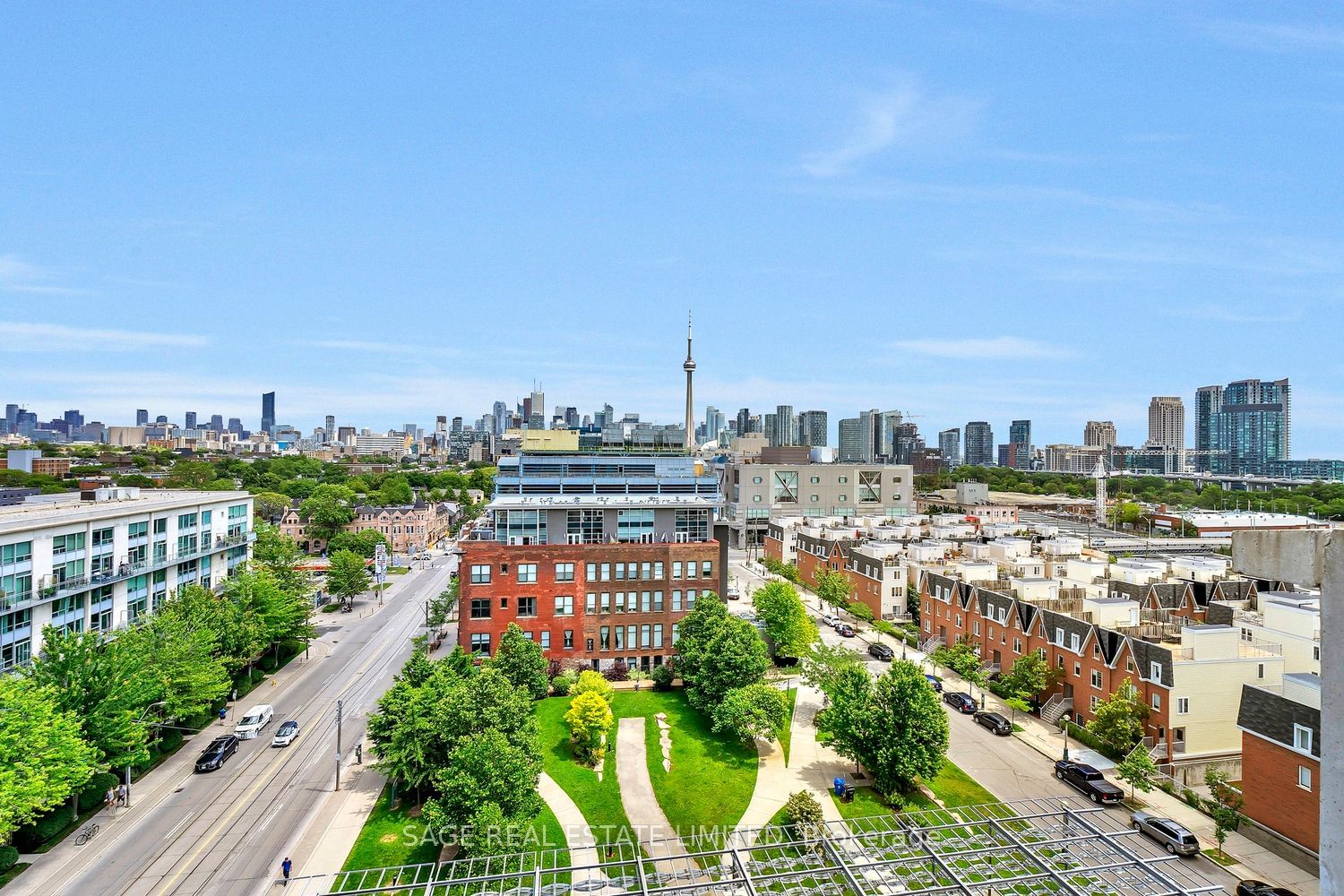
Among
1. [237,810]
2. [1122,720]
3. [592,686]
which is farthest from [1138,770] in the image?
[237,810]

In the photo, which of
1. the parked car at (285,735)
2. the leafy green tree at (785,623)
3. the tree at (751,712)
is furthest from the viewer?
the leafy green tree at (785,623)

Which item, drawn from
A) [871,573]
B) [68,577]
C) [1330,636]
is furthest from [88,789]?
[871,573]

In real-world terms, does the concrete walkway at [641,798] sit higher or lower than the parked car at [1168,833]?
lower

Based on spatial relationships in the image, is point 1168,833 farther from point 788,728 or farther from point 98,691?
point 98,691

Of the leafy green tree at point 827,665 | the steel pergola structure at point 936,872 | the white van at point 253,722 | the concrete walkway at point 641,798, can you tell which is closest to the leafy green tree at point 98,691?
the white van at point 253,722

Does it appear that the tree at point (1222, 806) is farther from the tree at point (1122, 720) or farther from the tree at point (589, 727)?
the tree at point (589, 727)

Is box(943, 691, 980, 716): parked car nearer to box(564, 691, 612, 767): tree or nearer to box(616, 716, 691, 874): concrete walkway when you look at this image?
box(616, 716, 691, 874): concrete walkway

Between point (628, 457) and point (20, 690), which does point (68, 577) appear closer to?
point (20, 690)
